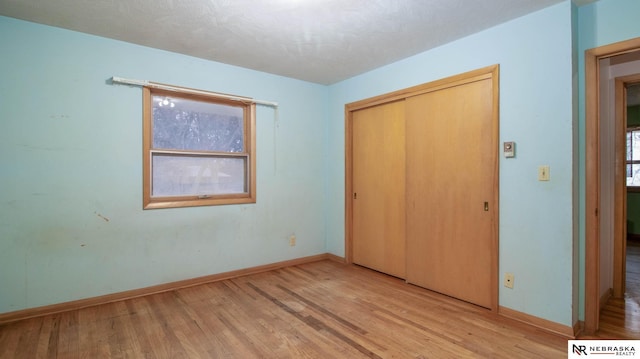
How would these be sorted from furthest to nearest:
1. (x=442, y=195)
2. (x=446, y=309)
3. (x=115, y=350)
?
(x=442, y=195)
(x=446, y=309)
(x=115, y=350)

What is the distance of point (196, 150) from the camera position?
3342 millimetres

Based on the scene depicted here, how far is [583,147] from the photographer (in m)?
2.22

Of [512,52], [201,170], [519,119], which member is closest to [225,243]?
[201,170]

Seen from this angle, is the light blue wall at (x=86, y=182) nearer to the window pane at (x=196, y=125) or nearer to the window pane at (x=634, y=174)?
the window pane at (x=196, y=125)

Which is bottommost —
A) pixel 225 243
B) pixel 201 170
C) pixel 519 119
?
pixel 225 243

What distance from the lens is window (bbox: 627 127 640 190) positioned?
559 centimetres

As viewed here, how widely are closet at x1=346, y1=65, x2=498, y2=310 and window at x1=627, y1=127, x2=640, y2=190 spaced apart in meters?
5.30

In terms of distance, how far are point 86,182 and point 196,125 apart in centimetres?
116

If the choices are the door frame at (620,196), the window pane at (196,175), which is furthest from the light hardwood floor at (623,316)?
the window pane at (196,175)

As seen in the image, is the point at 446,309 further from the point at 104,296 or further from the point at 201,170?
the point at 104,296

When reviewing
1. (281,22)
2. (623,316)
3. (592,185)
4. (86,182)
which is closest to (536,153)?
(592,185)

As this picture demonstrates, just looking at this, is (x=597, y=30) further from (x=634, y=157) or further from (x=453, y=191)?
(x=634, y=157)

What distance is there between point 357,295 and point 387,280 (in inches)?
22.7

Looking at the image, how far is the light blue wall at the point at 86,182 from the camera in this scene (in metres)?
2.45
